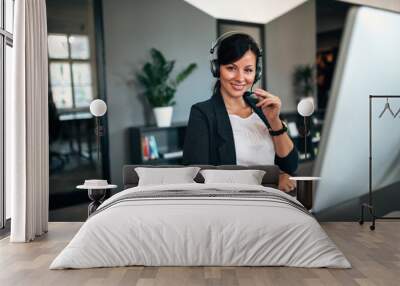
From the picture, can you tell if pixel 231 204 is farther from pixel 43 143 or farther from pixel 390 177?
pixel 390 177

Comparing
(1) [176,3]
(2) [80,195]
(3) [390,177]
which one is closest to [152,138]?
(2) [80,195]

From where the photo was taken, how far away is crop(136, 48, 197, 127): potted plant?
7.20m

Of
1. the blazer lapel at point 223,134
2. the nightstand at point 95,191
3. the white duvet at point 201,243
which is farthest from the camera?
the blazer lapel at point 223,134

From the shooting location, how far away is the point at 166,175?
662 cm

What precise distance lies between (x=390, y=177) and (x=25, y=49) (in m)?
4.48

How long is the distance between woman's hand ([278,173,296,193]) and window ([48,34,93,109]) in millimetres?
2503

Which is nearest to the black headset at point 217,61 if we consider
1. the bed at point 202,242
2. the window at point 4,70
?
the window at point 4,70

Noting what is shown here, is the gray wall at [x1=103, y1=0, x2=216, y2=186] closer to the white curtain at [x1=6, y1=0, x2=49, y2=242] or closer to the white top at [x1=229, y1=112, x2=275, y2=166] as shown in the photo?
the white top at [x1=229, y1=112, x2=275, y2=166]

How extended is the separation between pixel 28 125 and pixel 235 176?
7.30 feet

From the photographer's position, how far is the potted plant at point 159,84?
23.6ft

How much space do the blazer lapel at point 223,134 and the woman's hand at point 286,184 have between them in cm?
62

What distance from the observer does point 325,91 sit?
282 inches

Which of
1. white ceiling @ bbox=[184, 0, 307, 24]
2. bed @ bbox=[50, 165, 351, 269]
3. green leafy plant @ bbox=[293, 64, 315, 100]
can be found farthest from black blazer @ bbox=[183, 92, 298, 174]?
bed @ bbox=[50, 165, 351, 269]

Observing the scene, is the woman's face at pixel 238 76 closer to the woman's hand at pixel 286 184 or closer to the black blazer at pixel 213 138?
the black blazer at pixel 213 138
